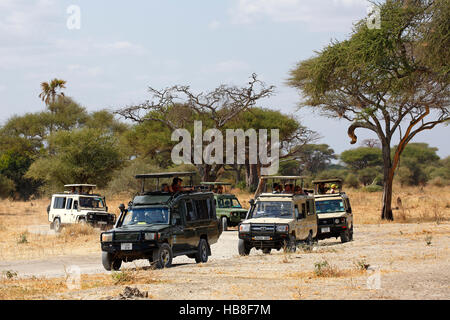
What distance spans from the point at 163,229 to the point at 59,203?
16.7 metres

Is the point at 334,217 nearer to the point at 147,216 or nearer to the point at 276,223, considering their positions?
the point at 276,223

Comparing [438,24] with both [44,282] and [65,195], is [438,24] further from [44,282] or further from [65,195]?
[44,282]

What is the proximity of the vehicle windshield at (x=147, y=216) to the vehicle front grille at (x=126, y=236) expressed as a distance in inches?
38.6

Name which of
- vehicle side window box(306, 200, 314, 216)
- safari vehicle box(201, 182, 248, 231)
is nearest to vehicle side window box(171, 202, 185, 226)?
vehicle side window box(306, 200, 314, 216)

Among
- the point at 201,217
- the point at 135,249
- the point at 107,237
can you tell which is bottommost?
the point at 135,249

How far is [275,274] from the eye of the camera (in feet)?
49.1

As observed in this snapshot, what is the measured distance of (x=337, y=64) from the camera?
35.7 metres

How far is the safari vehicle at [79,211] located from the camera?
3184 centimetres

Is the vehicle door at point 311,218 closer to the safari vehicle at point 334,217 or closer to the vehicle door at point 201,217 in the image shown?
the safari vehicle at point 334,217

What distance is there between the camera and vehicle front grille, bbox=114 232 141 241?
17.5 metres

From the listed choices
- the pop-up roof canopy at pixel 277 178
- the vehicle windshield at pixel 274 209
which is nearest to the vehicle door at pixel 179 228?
the vehicle windshield at pixel 274 209

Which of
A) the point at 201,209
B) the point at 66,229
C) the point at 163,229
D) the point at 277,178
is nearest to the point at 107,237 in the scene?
the point at 163,229
